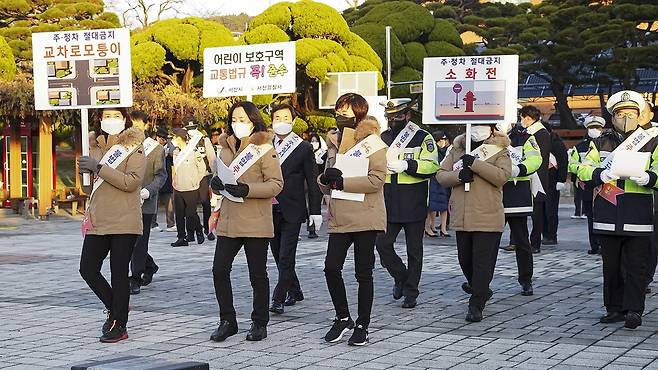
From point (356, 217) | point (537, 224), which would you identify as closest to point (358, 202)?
point (356, 217)

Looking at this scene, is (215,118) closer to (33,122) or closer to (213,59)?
(33,122)

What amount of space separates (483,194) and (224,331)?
2480 millimetres

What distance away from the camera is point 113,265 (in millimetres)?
7609

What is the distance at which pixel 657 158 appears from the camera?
307 inches

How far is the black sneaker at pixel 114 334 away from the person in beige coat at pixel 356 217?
5.09 feet

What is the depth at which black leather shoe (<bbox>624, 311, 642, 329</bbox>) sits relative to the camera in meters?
7.80

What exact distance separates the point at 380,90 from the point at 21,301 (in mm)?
25740

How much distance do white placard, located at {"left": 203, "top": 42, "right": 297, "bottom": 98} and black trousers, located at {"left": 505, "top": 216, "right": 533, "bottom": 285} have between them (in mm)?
5744

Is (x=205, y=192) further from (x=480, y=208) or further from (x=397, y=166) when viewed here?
(x=480, y=208)

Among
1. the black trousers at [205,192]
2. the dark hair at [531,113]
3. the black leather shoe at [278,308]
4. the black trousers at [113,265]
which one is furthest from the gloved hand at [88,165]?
the black trousers at [205,192]

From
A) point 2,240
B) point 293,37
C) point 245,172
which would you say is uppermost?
point 293,37

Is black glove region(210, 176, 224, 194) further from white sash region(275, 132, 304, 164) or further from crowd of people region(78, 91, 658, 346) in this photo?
white sash region(275, 132, 304, 164)

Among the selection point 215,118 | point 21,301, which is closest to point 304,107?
point 215,118

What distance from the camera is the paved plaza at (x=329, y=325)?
6844 millimetres
